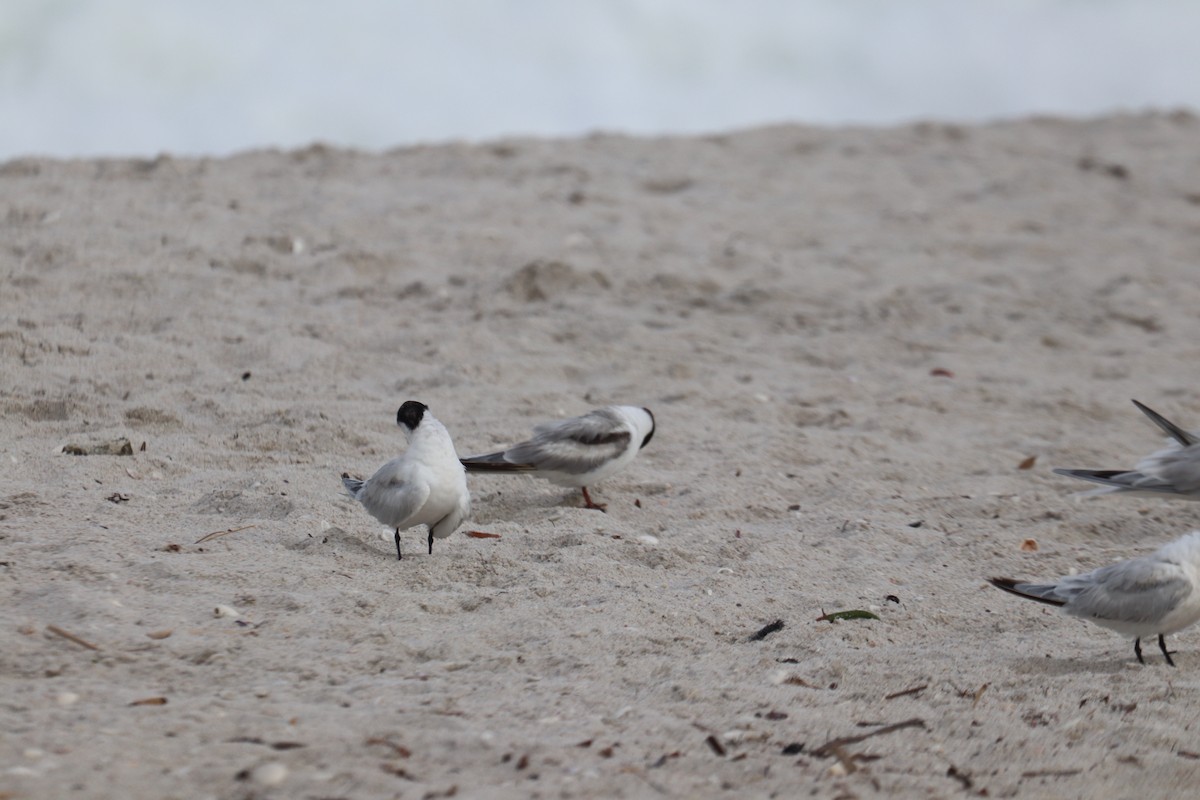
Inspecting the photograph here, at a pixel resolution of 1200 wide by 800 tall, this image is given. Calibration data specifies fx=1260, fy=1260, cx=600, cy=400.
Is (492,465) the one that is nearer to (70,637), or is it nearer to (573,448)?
(573,448)

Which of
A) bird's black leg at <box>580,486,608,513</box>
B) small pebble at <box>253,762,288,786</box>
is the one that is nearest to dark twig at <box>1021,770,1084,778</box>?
small pebble at <box>253,762,288,786</box>

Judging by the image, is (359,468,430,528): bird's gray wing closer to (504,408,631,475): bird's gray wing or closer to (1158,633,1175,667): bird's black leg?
(504,408,631,475): bird's gray wing

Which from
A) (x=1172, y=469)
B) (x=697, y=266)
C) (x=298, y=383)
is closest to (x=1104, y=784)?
(x=1172, y=469)

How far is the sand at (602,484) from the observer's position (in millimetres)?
2697

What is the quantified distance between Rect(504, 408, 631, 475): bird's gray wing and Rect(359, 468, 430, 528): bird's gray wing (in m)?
0.82

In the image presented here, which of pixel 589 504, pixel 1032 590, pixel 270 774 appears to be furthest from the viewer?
pixel 589 504

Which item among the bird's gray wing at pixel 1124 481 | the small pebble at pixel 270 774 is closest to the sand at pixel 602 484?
the small pebble at pixel 270 774

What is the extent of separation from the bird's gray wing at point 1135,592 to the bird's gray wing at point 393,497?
1.89 meters

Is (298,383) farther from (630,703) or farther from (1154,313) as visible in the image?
(1154,313)

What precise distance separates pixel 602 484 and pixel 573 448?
1.32ft

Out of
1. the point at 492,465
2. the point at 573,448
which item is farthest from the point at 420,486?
the point at 573,448

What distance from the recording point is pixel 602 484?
4.96 m

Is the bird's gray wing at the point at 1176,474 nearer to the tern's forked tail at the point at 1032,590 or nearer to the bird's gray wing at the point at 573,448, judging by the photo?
the tern's forked tail at the point at 1032,590

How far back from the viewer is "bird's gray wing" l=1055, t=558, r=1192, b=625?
329 centimetres
